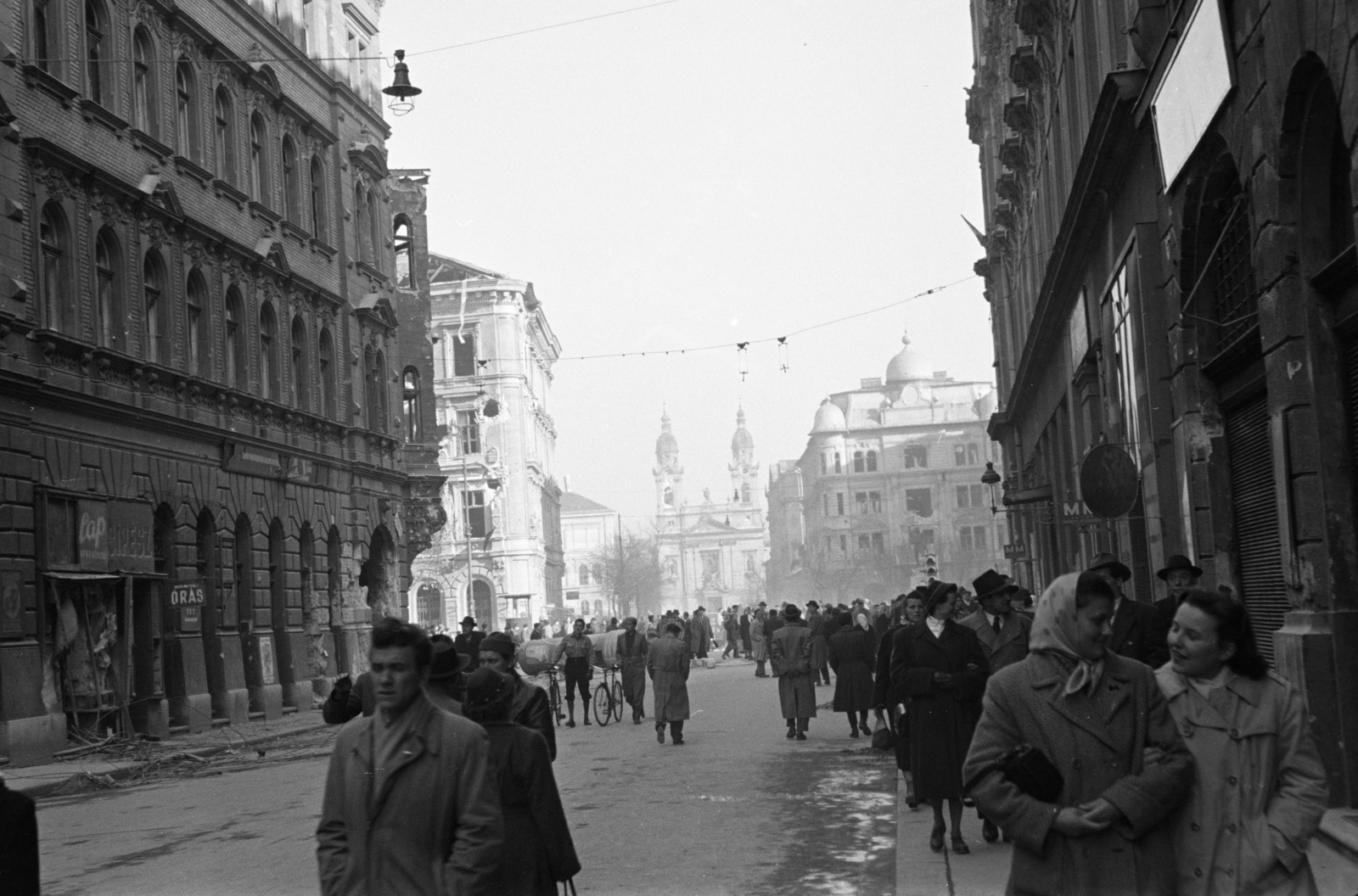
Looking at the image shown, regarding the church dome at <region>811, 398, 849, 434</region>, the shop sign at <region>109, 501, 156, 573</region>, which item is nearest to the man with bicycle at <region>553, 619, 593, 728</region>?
the shop sign at <region>109, 501, 156, 573</region>

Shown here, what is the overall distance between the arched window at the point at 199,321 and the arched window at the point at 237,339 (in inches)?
55.4

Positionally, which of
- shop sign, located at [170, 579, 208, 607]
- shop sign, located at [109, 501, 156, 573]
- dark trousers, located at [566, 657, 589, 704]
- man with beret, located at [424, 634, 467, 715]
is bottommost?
dark trousers, located at [566, 657, 589, 704]

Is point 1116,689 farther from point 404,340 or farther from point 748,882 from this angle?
point 404,340

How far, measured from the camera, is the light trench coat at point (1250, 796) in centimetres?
525

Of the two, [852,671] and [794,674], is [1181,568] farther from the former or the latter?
[794,674]

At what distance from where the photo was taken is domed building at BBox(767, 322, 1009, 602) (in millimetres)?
125500

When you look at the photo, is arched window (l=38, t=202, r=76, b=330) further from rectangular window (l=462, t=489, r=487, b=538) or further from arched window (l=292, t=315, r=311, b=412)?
rectangular window (l=462, t=489, r=487, b=538)

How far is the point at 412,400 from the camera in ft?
150

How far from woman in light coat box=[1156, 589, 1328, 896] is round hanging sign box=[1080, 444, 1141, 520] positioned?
32.3ft

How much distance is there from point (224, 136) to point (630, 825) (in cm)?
2254

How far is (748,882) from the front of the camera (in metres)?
10.6

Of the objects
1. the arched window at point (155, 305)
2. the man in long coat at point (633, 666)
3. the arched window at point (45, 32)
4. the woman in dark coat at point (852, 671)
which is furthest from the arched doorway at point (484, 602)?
the woman in dark coat at point (852, 671)

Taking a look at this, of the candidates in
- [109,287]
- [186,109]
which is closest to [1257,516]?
[109,287]

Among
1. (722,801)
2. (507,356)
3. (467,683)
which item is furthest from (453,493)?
(467,683)
